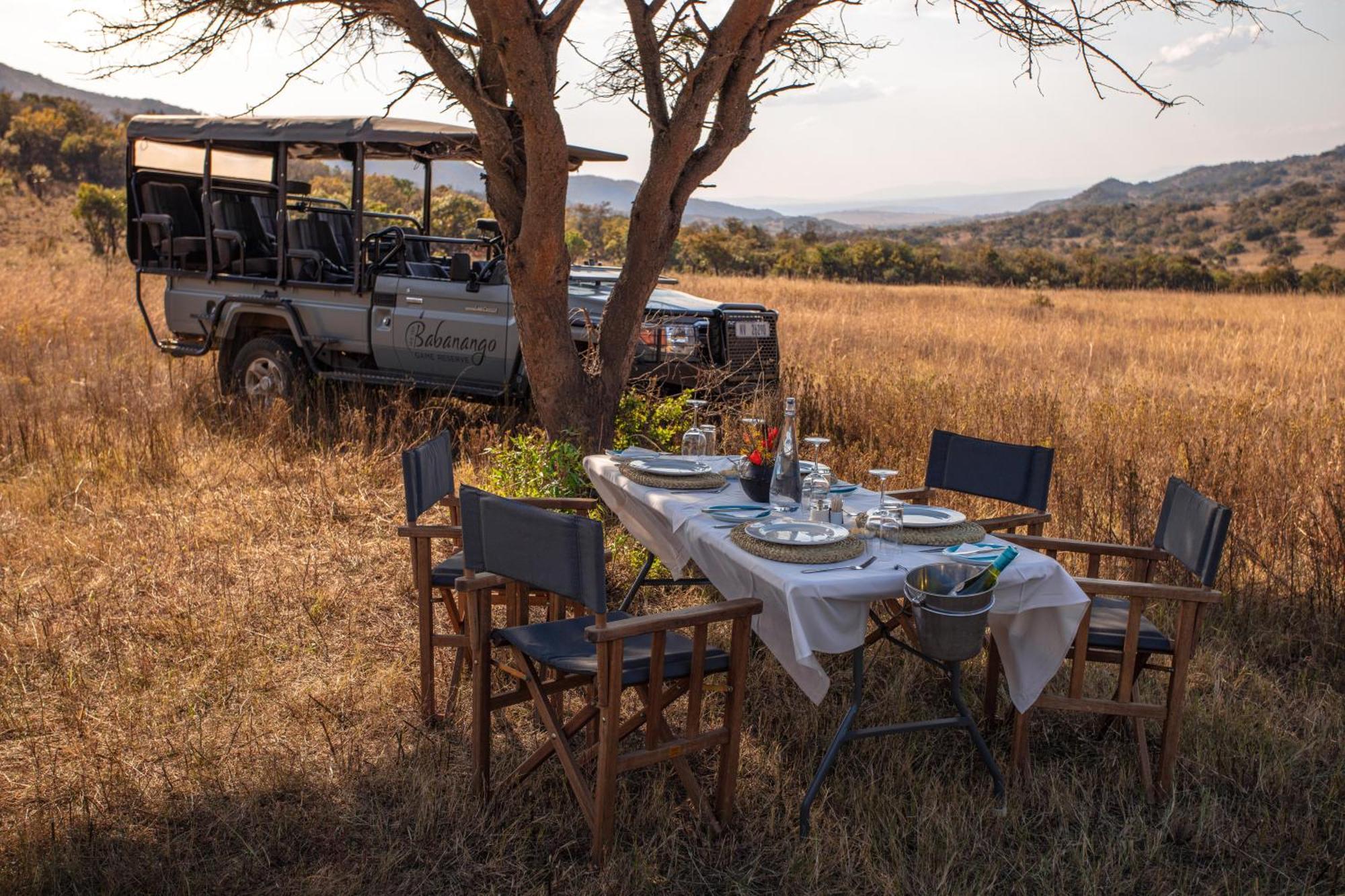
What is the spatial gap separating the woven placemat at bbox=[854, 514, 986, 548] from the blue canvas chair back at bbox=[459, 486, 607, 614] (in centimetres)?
98

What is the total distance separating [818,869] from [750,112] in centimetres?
416

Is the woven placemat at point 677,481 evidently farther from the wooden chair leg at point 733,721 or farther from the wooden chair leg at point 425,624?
the wooden chair leg at point 733,721

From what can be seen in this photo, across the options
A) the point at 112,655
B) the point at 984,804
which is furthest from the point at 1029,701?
the point at 112,655

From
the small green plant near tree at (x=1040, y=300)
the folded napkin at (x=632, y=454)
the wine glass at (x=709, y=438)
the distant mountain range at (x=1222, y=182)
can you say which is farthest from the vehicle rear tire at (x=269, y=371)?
the distant mountain range at (x=1222, y=182)

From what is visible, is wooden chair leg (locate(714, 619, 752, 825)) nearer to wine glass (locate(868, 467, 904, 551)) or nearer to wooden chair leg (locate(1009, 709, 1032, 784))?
wine glass (locate(868, 467, 904, 551))

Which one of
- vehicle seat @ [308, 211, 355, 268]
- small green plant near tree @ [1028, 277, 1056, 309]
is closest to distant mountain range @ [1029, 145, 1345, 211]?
small green plant near tree @ [1028, 277, 1056, 309]

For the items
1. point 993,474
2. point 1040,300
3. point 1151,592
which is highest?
point 1040,300

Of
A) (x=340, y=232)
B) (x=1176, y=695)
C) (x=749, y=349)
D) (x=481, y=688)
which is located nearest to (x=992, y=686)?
(x=1176, y=695)

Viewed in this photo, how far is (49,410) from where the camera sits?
26.5 feet

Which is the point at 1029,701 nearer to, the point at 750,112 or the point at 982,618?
the point at 982,618

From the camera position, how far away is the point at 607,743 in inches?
122

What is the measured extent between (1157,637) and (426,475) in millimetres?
2573

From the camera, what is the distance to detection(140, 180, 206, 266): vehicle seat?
8930mm

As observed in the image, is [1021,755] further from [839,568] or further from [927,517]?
[839,568]
